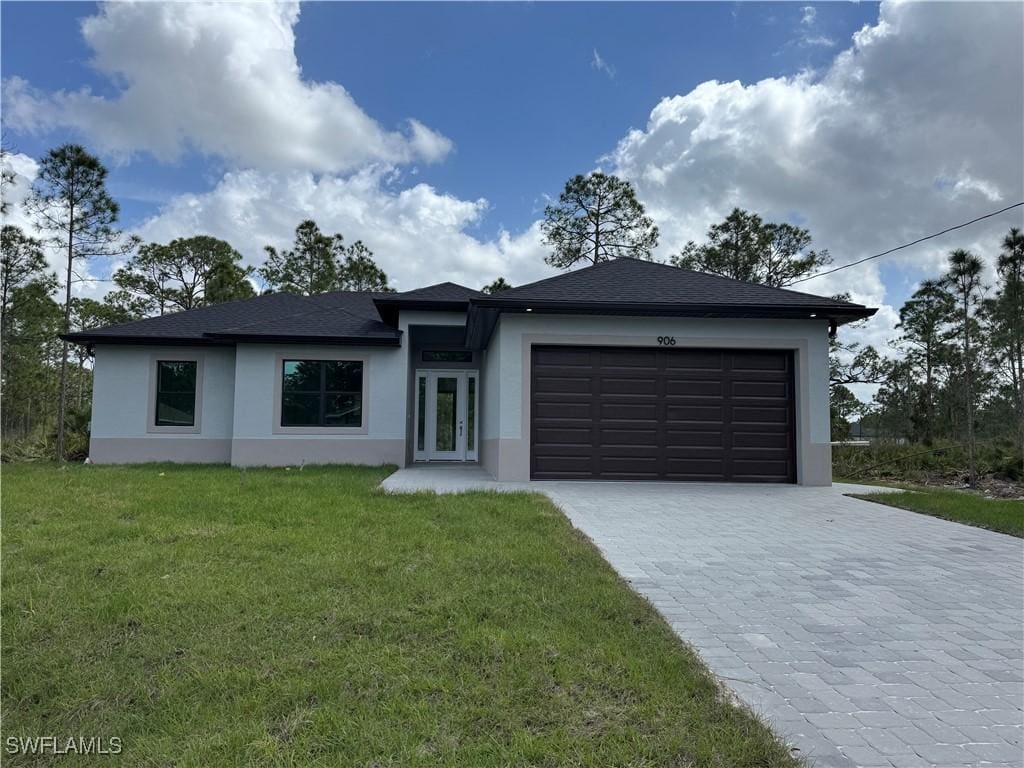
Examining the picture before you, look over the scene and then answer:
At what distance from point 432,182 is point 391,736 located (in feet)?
66.6

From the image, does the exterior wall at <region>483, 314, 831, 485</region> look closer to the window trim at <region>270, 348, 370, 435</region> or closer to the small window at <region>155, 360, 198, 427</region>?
the window trim at <region>270, 348, 370, 435</region>

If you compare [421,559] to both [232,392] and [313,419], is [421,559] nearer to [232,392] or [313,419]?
[313,419]

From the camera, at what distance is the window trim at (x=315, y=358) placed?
12.9m

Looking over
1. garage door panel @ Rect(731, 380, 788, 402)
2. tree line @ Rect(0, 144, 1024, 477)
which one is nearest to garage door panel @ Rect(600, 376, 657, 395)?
garage door panel @ Rect(731, 380, 788, 402)

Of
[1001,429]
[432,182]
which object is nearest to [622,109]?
[432,182]

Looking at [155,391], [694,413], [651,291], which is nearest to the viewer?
[694,413]

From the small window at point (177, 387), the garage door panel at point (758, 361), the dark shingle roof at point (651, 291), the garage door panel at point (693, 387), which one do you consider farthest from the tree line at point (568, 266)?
the garage door panel at point (693, 387)

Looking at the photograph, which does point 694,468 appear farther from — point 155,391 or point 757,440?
point 155,391

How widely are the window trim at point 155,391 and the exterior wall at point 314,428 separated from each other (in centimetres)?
123

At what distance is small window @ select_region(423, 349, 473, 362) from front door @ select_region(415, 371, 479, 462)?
356 mm

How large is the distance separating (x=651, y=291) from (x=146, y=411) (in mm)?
11925

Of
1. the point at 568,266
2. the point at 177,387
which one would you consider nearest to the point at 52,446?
the point at 177,387

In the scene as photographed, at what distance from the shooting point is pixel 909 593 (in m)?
4.32

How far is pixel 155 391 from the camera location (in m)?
13.5
